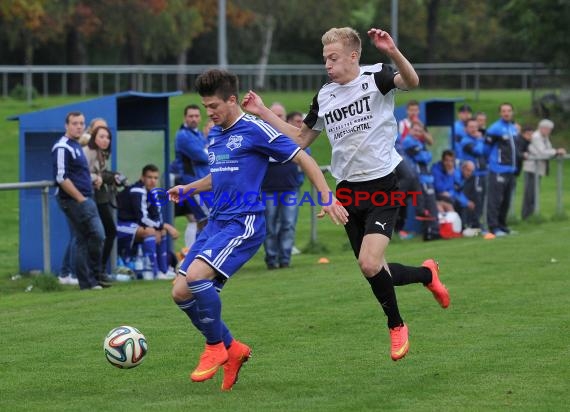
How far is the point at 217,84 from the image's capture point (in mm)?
8109

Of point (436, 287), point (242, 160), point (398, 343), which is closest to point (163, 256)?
point (436, 287)

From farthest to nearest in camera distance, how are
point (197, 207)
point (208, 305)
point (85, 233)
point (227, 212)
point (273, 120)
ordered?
1. point (197, 207)
2. point (85, 233)
3. point (273, 120)
4. point (227, 212)
5. point (208, 305)

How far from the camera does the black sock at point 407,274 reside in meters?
9.16

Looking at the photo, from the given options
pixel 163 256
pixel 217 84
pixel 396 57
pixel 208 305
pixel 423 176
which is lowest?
pixel 163 256

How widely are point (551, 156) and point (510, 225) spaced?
149 centimetres

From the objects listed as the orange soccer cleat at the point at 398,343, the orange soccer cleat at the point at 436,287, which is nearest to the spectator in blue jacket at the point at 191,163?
the orange soccer cleat at the point at 436,287

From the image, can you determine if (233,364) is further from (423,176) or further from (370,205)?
(423,176)

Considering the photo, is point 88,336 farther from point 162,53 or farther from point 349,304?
point 162,53

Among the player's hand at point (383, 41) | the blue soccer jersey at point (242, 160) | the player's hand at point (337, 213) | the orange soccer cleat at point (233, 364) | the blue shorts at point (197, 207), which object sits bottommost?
the blue shorts at point (197, 207)

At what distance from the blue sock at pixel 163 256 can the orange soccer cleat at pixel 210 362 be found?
7.92 m

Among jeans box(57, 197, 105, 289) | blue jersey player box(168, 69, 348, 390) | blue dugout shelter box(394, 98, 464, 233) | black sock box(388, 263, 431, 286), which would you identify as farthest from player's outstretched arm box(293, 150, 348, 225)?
blue dugout shelter box(394, 98, 464, 233)

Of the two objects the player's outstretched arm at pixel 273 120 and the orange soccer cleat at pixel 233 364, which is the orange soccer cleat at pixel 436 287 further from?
the orange soccer cleat at pixel 233 364

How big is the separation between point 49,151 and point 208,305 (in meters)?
8.98

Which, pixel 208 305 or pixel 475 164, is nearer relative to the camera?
pixel 208 305
